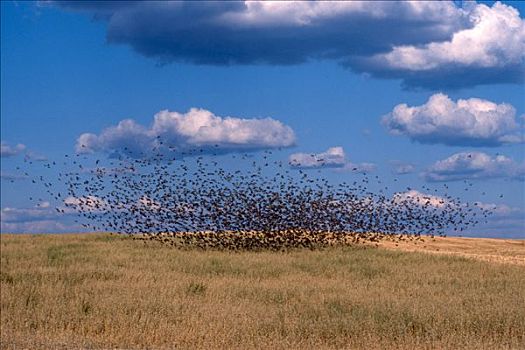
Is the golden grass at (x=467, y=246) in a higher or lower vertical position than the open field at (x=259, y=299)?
higher

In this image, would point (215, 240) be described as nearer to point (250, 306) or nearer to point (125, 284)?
point (125, 284)

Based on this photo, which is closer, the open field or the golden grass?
the open field

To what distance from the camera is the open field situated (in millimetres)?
11859

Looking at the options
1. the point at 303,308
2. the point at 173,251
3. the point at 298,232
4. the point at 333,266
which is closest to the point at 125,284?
the point at 303,308

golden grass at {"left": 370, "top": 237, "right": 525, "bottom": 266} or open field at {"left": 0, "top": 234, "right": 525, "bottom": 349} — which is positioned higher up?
golden grass at {"left": 370, "top": 237, "right": 525, "bottom": 266}

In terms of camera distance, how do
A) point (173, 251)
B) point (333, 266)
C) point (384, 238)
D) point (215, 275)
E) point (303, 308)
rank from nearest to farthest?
point (303, 308), point (215, 275), point (333, 266), point (173, 251), point (384, 238)

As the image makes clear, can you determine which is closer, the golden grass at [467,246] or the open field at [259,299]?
the open field at [259,299]

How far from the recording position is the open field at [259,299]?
38.9 feet

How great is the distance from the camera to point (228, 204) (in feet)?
103

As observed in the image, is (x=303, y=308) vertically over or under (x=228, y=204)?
under

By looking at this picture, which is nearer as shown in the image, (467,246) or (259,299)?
(259,299)

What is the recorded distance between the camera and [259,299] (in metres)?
16.7

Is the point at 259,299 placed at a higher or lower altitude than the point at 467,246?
lower

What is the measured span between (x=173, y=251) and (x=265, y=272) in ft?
24.6
